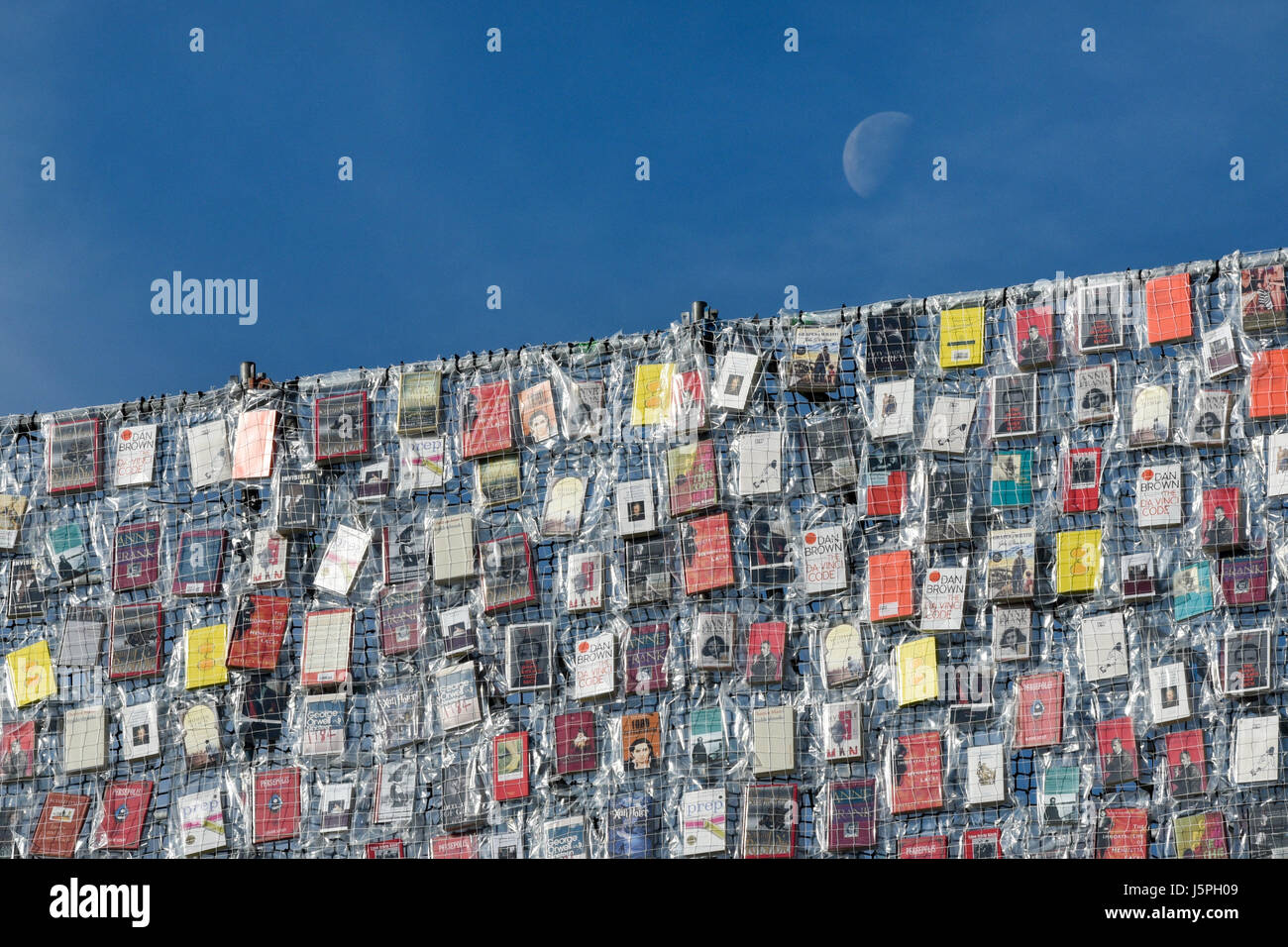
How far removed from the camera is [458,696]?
16.6 ft

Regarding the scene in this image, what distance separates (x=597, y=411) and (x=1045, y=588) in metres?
1.59

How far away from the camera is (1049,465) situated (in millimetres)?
4668

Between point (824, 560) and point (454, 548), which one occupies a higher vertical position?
point (454, 548)

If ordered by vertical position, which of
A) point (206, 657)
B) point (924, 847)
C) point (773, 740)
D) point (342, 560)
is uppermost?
point (342, 560)

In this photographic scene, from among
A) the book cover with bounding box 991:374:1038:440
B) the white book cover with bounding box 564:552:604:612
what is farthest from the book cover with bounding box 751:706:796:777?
the book cover with bounding box 991:374:1038:440

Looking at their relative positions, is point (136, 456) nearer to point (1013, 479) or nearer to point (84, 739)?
point (84, 739)

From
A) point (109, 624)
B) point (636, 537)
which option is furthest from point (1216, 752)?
point (109, 624)

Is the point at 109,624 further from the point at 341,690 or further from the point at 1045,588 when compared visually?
the point at 1045,588

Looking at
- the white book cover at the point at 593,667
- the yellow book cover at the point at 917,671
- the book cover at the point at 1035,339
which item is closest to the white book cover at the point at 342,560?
the white book cover at the point at 593,667

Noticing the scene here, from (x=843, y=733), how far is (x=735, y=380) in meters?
1.19

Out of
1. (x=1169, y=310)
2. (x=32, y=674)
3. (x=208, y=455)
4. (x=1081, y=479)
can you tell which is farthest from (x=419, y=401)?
(x=1169, y=310)

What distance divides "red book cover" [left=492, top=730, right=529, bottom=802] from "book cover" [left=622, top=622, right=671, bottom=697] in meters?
0.41

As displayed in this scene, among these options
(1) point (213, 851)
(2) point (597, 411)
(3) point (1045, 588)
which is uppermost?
(2) point (597, 411)

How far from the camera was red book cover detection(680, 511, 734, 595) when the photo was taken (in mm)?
4836
